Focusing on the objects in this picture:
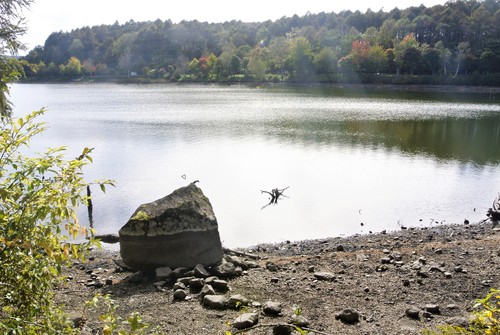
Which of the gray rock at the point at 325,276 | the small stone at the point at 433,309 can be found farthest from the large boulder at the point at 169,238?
the small stone at the point at 433,309

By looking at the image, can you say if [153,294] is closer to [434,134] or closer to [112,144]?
[112,144]

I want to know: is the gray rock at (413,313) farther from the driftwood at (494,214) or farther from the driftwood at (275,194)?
the driftwood at (275,194)

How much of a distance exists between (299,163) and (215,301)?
838 inches

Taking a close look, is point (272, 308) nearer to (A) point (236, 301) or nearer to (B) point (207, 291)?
(A) point (236, 301)

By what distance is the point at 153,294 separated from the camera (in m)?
9.27

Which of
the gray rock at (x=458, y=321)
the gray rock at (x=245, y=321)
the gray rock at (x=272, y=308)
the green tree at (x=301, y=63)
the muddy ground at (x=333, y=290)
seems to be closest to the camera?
the gray rock at (x=245, y=321)

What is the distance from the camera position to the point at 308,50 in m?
111

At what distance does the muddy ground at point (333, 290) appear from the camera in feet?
25.6

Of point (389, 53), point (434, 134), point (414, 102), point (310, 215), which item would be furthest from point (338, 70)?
point (310, 215)

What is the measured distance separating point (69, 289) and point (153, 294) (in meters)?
1.91

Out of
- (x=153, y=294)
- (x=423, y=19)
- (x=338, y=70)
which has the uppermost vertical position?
(x=423, y=19)

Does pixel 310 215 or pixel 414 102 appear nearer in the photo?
pixel 310 215

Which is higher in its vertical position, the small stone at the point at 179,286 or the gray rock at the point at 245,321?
the gray rock at the point at 245,321

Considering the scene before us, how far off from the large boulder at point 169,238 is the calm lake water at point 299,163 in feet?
17.8
